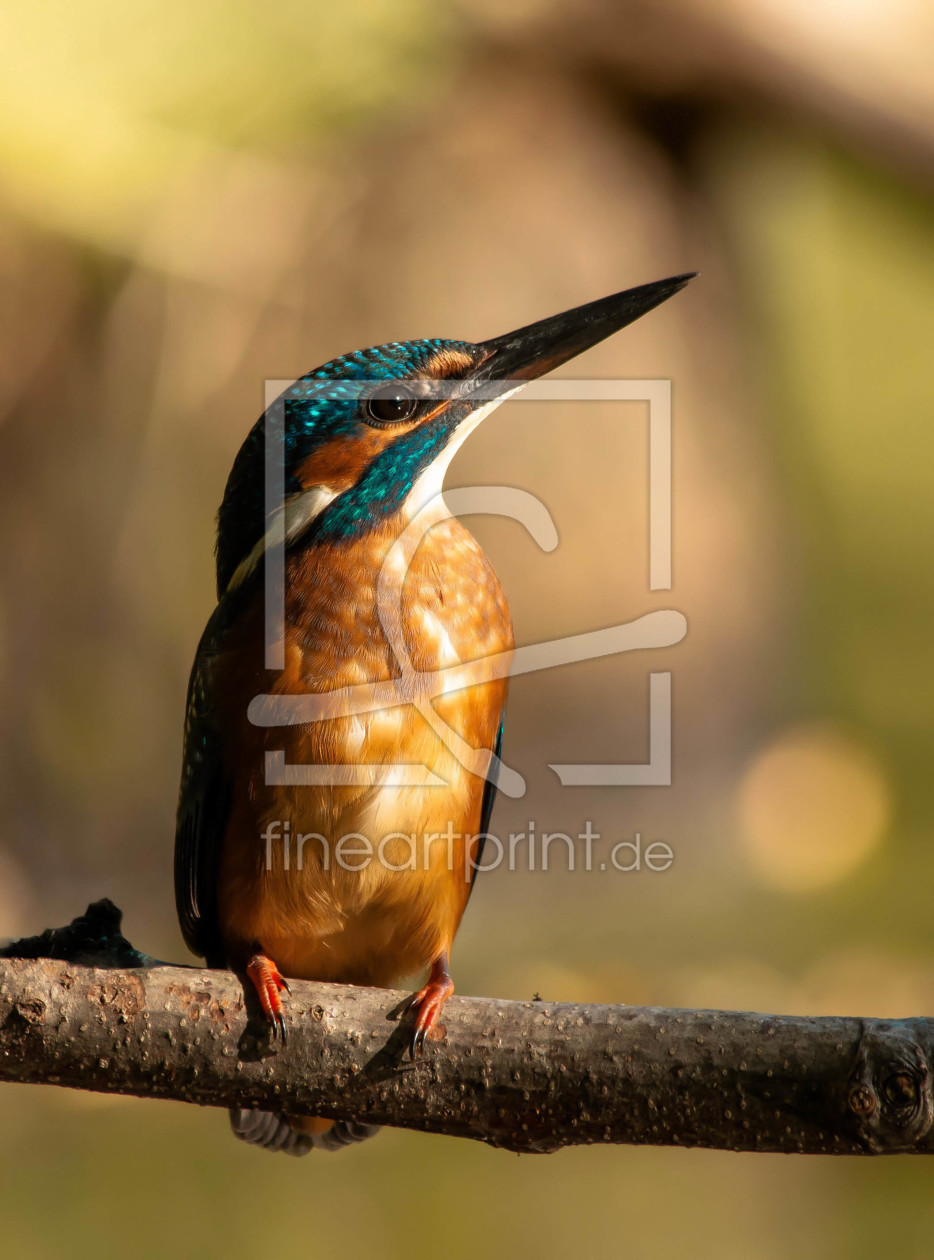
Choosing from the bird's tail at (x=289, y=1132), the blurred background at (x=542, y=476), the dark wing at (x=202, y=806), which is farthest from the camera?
the blurred background at (x=542, y=476)

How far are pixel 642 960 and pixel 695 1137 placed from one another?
1676 millimetres

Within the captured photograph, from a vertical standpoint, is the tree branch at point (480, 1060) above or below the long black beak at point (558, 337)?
below

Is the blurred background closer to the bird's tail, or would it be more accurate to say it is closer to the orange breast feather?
the bird's tail

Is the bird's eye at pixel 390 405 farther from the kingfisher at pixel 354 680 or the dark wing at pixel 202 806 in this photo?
the dark wing at pixel 202 806

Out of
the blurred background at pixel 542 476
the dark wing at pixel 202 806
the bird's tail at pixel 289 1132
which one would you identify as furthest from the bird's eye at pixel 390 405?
the blurred background at pixel 542 476

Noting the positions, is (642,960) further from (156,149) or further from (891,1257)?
(156,149)

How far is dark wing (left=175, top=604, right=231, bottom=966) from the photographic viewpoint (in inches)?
56.9

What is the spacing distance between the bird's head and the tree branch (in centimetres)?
58

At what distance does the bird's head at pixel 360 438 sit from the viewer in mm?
1494

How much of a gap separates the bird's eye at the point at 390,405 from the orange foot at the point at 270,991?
29.4 inches

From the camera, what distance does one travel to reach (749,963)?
8.61 ft

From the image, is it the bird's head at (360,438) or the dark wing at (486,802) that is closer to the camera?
the bird's head at (360,438)

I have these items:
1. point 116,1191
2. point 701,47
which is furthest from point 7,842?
point 701,47

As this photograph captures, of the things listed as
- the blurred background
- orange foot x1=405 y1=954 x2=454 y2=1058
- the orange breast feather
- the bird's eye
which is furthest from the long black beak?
the blurred background
